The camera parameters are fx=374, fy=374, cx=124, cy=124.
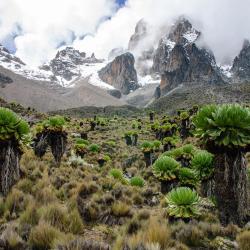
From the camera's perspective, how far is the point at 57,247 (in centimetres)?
532

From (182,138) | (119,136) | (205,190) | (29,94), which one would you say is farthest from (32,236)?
(29,94)

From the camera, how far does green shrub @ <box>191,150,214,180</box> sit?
37.0ft

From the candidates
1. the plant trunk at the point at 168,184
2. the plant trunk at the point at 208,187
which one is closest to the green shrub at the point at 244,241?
the plant trunk at the point at 208,187

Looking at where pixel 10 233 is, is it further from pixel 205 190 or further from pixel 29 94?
pixel 29 94

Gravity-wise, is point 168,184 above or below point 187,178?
below

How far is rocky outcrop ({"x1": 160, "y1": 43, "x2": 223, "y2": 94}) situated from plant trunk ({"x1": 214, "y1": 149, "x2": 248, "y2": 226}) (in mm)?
144972

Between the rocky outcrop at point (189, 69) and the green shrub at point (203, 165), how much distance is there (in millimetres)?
142753

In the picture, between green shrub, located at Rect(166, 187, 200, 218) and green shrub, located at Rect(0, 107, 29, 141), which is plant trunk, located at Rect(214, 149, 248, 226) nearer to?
green shrub, located at Rect(166, 187, 200, 218)

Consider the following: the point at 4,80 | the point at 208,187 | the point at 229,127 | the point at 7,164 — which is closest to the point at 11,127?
the point at 7,164

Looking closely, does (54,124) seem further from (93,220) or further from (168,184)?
(93,220)

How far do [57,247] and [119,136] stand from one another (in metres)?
38.6

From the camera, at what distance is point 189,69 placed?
16450cm

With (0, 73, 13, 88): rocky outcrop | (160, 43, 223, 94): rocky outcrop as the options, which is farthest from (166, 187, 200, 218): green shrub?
(0, 73, 13, 88): rocky outcrop

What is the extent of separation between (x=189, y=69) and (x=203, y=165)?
157 m
